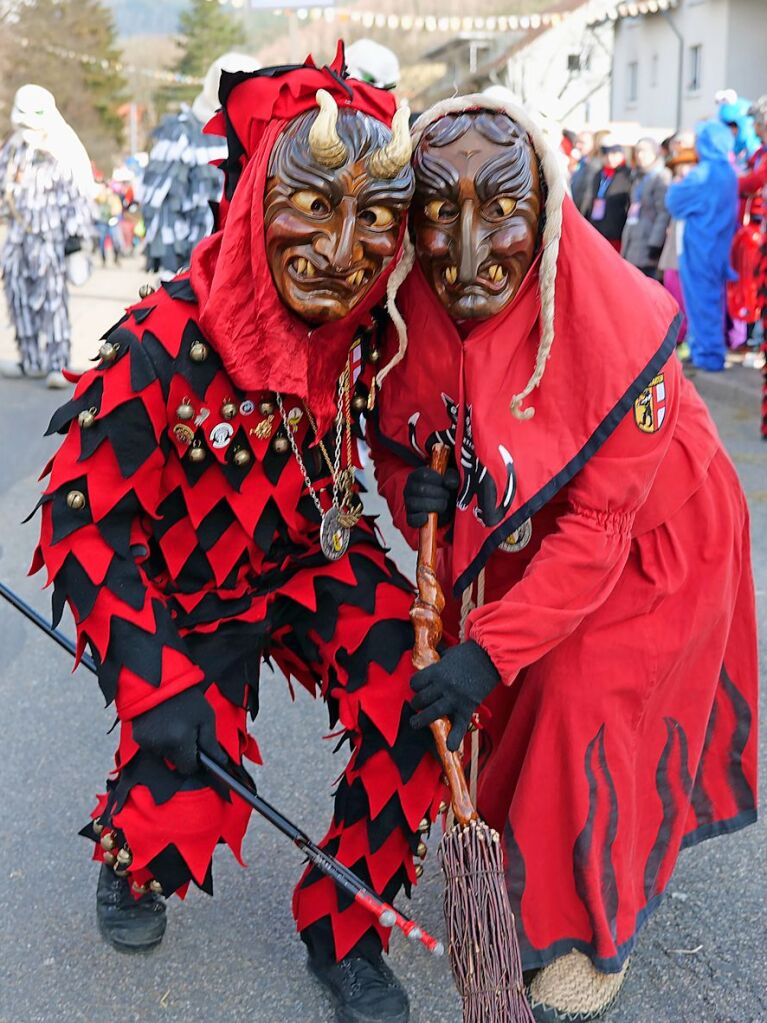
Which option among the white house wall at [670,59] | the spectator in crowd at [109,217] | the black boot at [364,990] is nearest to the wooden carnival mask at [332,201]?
the black boot at [364,990]

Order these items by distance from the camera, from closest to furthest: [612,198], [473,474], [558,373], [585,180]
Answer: [558,373], [473,474], [612,198], [585,180]

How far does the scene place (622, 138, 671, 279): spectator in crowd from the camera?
1056cm

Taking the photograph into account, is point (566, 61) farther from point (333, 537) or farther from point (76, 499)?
point (76, 499)

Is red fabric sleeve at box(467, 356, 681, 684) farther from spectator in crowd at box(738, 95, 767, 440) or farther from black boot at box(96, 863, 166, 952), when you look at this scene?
spectator in crowd at box(738, 95, 767, 440)

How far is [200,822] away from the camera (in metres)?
2.39

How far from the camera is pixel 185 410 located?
2256 millimetres

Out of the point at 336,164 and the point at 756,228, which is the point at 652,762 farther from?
the point at 756,228

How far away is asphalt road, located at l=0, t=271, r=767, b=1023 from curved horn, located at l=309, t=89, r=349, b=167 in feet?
5.37

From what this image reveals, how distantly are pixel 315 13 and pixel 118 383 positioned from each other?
1231 cm

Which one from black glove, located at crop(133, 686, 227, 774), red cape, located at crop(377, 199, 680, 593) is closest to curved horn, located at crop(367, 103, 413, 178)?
red cape, located at crop(377, 199, 680, 593)

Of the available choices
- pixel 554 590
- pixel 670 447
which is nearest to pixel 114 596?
pixel 554 590

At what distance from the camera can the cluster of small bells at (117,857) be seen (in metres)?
2.44

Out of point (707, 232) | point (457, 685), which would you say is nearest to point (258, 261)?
point (457, 685)

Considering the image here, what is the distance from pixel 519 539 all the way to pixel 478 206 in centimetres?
64
